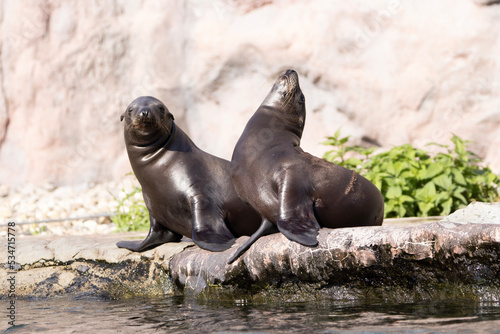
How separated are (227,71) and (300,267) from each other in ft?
23.9

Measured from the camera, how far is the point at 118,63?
11461mm

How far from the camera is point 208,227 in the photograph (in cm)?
481

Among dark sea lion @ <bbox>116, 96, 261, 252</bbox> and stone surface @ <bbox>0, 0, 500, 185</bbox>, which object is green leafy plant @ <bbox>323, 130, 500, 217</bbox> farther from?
dark sea lion @ <bbox>116, 96, 261, 252</bbox>

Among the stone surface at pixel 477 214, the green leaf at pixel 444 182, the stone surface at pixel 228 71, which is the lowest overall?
the stone surface at pixel 477 214

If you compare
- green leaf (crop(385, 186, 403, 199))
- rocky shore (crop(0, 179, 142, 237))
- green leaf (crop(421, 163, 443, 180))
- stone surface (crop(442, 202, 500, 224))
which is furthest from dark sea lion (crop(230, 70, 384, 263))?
rocky shore (crop(0, 179, 142, 237))

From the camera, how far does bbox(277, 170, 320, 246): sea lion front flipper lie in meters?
3.99

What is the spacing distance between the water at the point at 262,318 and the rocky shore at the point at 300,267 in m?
0.14

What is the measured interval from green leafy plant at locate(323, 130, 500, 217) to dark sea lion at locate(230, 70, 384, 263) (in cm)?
277

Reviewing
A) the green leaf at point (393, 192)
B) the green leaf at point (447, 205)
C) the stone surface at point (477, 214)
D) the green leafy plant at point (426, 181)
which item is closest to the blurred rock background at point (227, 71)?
the green leafy plant at point (426, 181)

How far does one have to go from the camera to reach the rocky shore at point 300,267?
345 cm

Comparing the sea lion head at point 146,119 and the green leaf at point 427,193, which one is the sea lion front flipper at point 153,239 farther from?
the green leaf at point 427,193

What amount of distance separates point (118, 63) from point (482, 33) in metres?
6.09

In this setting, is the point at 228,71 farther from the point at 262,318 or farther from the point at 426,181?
the point at 262,318

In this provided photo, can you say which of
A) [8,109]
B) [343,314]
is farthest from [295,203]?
[8,109]
